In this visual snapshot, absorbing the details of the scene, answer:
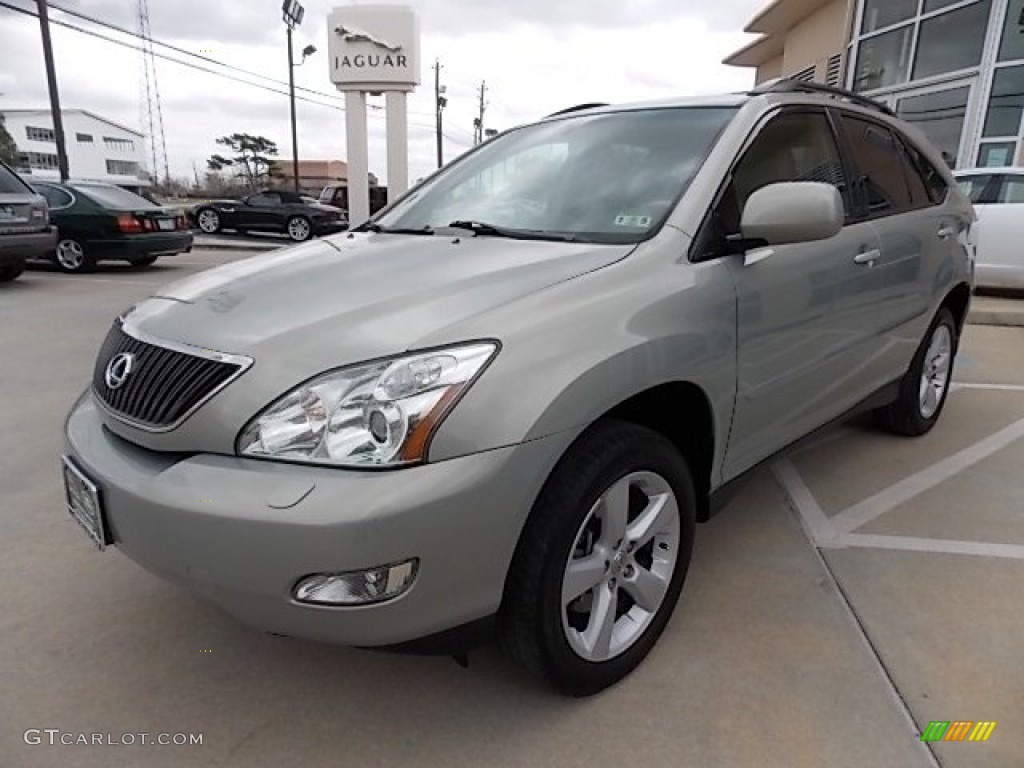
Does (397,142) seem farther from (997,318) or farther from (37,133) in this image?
(37,133)

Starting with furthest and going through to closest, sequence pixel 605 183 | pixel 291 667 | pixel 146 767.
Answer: pixel 605 183 < pixel 291 667 < pixel 146 767

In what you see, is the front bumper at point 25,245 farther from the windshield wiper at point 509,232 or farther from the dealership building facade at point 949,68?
the dealership building facade at point 949,68

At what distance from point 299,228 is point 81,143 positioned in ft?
248

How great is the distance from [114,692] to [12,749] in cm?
26

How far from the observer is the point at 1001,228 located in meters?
8.06

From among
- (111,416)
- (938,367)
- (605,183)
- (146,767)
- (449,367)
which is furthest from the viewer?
(938,367)

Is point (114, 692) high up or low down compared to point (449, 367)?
down

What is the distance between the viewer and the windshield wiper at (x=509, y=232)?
7.86 feet

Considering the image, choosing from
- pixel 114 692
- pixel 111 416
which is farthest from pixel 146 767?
pixel 111 416

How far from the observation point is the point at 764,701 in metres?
2.06

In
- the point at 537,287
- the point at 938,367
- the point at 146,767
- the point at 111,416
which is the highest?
the point at 537,287

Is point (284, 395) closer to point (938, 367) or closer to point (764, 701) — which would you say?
point (764, 701)

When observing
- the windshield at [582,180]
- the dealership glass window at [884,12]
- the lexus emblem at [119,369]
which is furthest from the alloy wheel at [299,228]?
the lexus emblem at [119,369]

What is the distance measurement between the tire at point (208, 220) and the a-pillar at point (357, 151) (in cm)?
326
